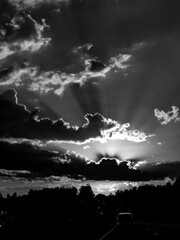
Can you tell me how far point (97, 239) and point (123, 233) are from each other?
4964 mm

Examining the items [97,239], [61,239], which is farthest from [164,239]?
[61,239]

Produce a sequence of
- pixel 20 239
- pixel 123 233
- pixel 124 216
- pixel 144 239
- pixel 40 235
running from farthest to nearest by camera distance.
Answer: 1. pixel 124 216
2. pixel 123 233
3. pixel 144 239
4. pixel 40 235
5. pixel 20 239

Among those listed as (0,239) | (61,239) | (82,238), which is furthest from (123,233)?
(0,239)

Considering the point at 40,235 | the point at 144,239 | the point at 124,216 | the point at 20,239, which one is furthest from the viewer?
the point at 124,216

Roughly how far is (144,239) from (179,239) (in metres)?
2.64

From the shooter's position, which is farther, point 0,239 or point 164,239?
point 164,239

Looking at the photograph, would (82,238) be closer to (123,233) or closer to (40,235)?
(40,235)

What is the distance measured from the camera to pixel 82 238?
21.9 metres

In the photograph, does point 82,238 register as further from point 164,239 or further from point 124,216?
point 124,216

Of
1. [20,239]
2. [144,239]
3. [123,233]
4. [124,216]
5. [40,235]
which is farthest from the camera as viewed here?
[124,216]

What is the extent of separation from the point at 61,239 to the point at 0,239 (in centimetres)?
317

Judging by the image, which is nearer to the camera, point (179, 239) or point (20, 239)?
point (20, 239)

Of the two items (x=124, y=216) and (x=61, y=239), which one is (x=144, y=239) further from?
(x=124, y=216)

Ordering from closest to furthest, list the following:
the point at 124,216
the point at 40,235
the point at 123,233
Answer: the point at 40,235 → the point at 123,233 → the point at 124,216
